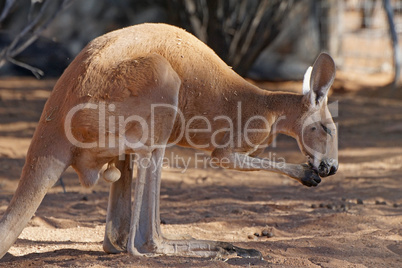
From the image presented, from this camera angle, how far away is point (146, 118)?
3.61 meters

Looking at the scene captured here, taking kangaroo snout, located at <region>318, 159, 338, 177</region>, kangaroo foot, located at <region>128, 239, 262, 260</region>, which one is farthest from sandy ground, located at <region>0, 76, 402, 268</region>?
kangaroo snout, located at <region>318, 159, 338, 177</region>

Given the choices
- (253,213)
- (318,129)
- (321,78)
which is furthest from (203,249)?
(253,213)

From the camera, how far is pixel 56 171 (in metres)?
3.52

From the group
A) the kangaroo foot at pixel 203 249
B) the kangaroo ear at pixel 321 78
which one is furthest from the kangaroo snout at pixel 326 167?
the kangaroo foot at pixel 203 249

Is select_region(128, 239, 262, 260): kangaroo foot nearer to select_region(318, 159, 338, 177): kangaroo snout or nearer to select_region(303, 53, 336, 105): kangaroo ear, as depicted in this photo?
select_region(318, 159, 338, 177): kangaroo snout

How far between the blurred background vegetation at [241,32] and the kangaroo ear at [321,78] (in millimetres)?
7151

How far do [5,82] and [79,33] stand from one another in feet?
6.97

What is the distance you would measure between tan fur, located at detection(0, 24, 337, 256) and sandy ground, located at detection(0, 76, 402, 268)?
1.10ft

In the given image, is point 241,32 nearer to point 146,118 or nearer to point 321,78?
point 321,78

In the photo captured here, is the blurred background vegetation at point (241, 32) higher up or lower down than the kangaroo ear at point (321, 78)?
higher up

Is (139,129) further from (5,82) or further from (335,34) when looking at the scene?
(335,34)

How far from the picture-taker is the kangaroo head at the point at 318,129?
13.1 ft

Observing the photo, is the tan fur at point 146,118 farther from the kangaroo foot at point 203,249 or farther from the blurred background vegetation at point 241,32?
the blurred background vegetation at point 241,32

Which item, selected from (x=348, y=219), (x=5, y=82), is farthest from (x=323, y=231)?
(x=5, y=82)
